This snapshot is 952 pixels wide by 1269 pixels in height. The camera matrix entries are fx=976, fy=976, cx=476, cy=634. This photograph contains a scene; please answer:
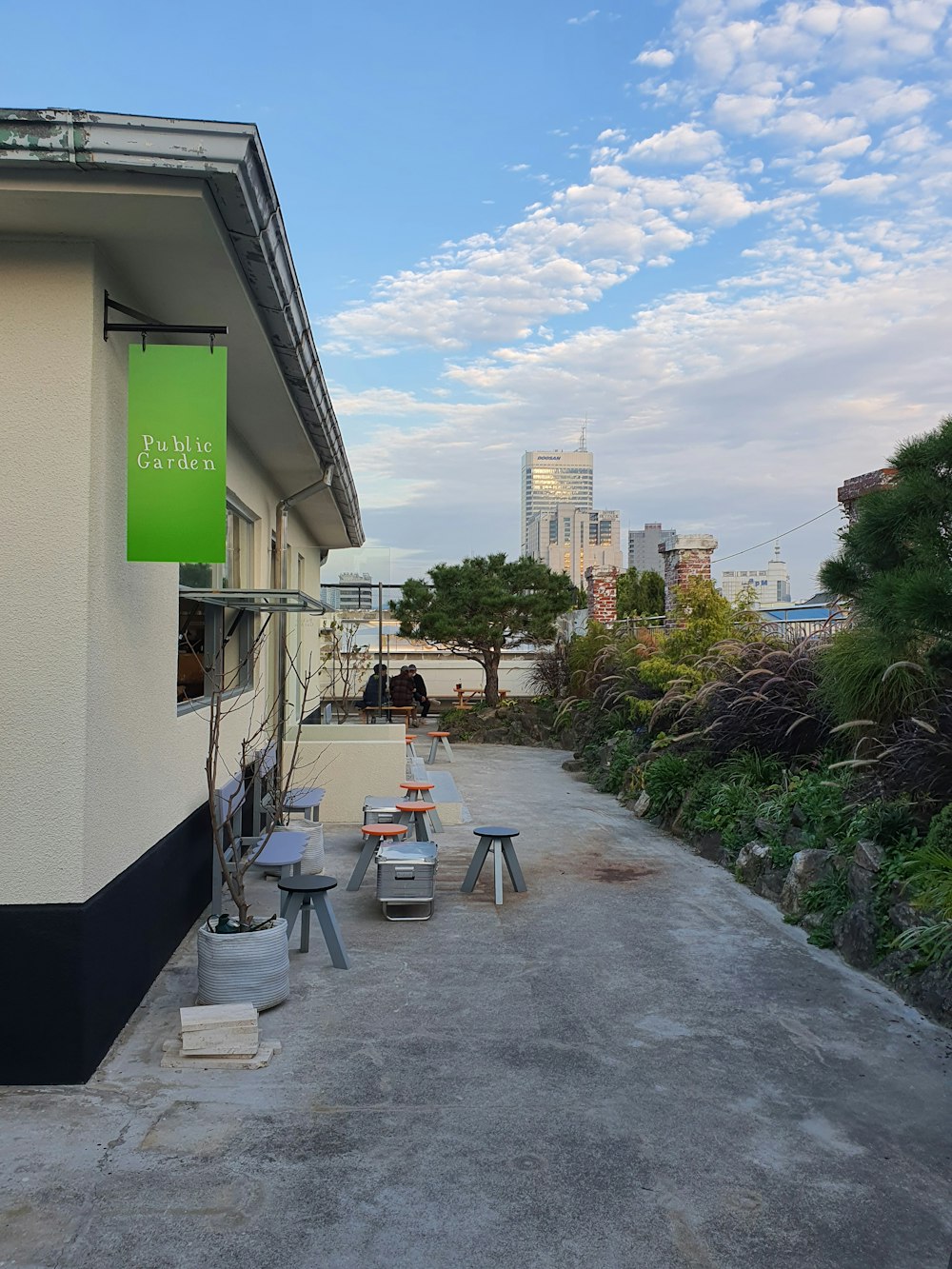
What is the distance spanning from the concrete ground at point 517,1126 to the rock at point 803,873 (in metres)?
0.66

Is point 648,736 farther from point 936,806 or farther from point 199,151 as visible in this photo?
point 199,151

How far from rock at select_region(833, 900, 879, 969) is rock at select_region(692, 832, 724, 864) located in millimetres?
2495

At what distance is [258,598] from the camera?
604 cm

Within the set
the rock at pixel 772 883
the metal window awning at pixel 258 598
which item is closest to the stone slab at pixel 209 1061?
the metal window awning at pixel 258 598

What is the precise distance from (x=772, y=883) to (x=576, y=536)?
152m

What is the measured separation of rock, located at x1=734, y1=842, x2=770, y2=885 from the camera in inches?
278

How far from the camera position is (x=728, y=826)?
804cm

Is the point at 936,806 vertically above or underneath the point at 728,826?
above

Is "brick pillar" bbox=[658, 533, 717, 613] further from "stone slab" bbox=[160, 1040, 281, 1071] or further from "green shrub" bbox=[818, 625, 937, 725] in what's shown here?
"stone slab" bbox=[160, 1040, 281, 1071]

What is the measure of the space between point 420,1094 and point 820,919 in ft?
10.5

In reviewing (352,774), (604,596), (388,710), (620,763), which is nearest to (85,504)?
(352,774)

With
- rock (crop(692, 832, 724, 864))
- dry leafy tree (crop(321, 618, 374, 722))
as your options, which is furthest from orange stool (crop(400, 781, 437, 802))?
dry leafy tree (crop(321, 618, 374, 722))

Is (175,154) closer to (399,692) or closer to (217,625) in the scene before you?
(217,625)

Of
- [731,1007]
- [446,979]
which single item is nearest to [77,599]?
[446,979]
